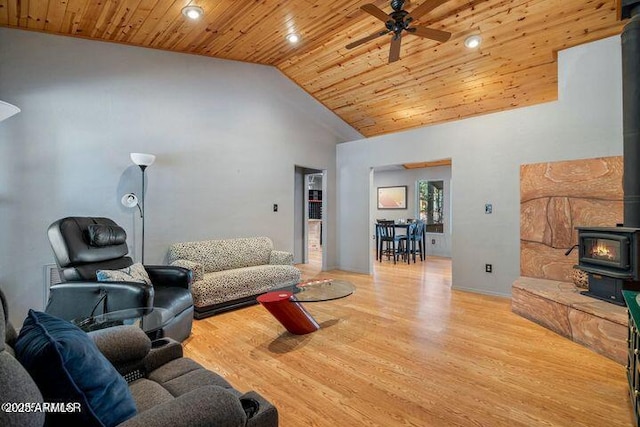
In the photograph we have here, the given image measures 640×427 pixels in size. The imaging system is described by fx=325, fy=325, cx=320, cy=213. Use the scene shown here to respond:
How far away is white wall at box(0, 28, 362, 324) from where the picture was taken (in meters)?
3.26

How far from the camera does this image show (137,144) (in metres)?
3.99

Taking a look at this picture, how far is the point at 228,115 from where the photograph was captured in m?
4.86

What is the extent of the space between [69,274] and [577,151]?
549 cm

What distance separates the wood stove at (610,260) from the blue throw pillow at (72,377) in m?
3.79

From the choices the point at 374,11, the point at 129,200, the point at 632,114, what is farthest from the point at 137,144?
the point at 632,114

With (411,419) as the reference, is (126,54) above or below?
above

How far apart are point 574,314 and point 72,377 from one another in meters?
3.73

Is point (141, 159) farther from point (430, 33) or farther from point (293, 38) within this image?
point (430, 33)

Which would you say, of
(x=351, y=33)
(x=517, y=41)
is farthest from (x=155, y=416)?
(x=517, y=41)

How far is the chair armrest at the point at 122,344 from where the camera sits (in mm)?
1473

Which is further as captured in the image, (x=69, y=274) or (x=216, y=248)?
(x=216, y=248)

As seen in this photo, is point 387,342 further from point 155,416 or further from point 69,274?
point 69,274

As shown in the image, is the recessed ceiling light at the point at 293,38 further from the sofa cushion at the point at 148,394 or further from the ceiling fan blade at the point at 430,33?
the sofa cushion at the point at 148,394

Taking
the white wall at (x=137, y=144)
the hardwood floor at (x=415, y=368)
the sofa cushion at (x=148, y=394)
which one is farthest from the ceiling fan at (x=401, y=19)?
the sofa cushion at (x=148, y=394)
